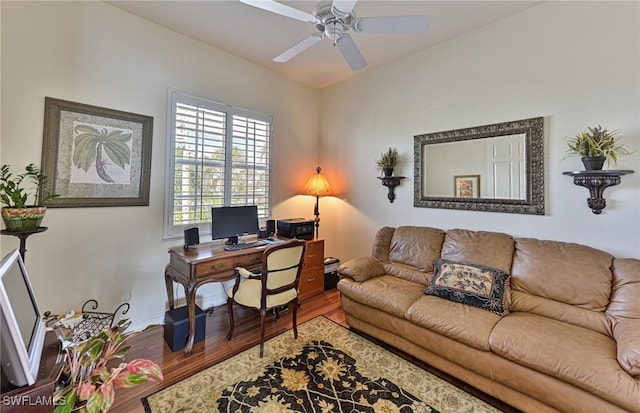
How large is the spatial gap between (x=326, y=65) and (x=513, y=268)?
10.3ft

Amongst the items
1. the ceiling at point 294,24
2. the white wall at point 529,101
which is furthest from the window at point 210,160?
the white wall at point 529,101

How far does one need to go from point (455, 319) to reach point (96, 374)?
6.74 feet

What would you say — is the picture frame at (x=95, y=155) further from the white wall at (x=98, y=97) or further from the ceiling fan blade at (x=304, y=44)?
the ceiling fan blade at (x=304, y=44)

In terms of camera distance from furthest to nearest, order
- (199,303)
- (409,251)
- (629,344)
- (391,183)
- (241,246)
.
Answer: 1. (391,183)
2. (199,303)
3. (409,251)
4. (241,246)
5. (629,344)

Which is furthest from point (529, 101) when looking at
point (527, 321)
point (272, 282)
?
point (272, 282)

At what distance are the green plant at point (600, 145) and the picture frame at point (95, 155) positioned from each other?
381 centimetres

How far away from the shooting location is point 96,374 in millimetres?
849

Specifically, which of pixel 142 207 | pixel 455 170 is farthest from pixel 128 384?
pixel 455 170

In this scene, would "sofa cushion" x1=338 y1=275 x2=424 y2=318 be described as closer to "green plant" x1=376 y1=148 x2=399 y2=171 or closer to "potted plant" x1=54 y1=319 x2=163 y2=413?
"green plant" x1=376 y1=148 x2=399 y2=171

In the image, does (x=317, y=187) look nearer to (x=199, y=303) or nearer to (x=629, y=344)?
(x=199, y=303)

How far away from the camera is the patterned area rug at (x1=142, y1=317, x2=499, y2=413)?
1745 millimetres

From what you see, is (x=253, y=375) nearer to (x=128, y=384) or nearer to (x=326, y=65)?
(x=128, y=384)

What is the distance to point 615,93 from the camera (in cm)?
208

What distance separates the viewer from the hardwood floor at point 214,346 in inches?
72.5
